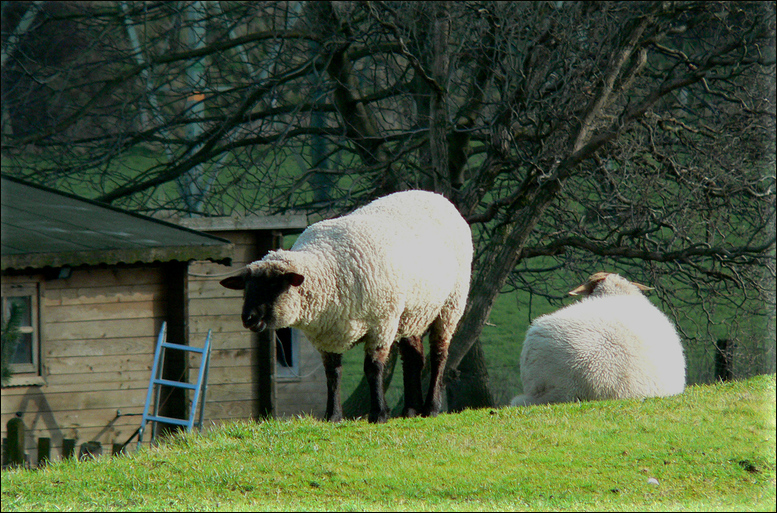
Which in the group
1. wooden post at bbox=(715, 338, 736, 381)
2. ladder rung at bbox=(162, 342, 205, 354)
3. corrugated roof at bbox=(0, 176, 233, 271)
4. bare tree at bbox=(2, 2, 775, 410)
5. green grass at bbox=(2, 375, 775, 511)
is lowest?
green grass at bbox=(2, 375, 775, 511)

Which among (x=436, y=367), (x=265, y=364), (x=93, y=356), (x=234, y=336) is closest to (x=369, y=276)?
(x=436, y=367)

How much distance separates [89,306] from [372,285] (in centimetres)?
456

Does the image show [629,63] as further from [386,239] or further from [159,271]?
[159,271]

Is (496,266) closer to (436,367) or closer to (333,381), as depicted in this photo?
(436,367)

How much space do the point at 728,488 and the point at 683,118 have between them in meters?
9.29

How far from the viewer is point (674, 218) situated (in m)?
11.2

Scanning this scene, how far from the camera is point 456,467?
5.40 metres

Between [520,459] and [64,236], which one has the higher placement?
[64,236]

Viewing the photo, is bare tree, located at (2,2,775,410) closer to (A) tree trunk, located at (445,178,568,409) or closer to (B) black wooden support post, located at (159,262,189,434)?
(A) tree trunk, located at (445,178,568,409)

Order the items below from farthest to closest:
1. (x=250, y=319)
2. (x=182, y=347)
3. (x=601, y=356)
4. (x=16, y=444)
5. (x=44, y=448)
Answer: (x=182, y=347) → (x=44, y=448) → (x=16, y=444) → (x=601, y=356) → (x=250, y=319)

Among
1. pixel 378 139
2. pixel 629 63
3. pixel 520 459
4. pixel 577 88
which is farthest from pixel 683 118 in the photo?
pixel 520 459

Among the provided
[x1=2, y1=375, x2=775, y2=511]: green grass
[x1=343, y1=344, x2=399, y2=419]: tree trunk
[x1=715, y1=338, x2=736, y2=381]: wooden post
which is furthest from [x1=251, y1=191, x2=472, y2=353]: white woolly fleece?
[x1=715, y1=338, x2=736, y2=381]: wooden post

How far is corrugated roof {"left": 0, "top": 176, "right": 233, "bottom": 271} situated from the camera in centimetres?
819

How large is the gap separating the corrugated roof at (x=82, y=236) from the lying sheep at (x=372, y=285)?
2723 mm
